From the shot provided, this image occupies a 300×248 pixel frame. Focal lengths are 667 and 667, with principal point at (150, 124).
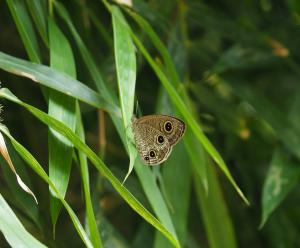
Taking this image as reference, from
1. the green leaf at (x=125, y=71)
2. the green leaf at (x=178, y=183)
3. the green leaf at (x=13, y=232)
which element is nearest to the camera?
the green leaf at (x=13, y=232)

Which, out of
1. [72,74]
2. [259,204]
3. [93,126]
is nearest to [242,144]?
[259,204]

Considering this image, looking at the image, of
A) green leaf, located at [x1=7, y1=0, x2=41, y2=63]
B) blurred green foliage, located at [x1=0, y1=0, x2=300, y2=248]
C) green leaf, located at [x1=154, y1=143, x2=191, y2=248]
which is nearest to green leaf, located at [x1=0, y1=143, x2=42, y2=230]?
blurred green foliage, located at [x1=0, y1=0, x2=300, y2=248]

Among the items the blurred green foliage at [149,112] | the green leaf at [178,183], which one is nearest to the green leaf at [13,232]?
the blurred green foliage at [149,112]

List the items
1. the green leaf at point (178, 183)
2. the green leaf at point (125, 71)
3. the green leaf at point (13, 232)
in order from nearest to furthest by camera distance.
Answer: the green leaf at point (13, 232) → the green leaf at point (125, 71) → the green leaf at point (178, 183)

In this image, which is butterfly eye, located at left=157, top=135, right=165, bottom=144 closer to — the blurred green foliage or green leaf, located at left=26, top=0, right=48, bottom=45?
the blurred green foliage

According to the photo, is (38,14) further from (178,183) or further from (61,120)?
(178,183)

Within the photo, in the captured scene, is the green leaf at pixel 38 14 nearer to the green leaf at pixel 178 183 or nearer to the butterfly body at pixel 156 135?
the butterfly body at pixel 156 135

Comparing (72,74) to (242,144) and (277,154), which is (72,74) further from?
(242,144)

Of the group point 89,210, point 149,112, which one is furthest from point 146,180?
point 149,112
